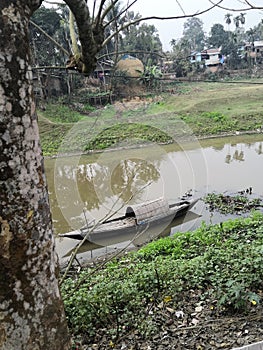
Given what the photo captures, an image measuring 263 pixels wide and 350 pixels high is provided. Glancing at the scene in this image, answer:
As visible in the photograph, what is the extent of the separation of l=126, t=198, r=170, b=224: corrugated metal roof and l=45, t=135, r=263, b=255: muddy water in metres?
0.46

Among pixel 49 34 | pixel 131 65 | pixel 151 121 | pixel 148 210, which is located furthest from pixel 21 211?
pixel 131 65

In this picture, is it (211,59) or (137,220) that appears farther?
(211,59)

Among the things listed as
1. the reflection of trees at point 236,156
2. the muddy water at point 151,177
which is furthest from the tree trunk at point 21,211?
the reflection of trees at point 236,156

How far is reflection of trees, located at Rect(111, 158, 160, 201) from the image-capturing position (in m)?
10.8

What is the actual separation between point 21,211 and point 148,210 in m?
6.27

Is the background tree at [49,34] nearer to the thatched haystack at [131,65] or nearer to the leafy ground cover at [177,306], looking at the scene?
the thatched haystack at [131,65]

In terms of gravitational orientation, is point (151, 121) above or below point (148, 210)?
above

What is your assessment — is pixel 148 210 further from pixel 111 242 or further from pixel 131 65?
pixel 131 65

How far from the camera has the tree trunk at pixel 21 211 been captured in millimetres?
1065

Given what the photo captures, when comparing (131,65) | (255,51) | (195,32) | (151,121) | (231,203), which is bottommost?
(231,203)

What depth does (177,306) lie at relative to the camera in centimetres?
325

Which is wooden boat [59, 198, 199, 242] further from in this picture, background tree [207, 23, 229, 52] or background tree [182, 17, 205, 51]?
background tree [182, 17, 205, 51]

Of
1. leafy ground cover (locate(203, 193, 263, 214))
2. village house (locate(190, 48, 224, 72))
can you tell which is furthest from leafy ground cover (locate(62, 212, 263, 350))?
village house (locate(190, 48, 224, 72))

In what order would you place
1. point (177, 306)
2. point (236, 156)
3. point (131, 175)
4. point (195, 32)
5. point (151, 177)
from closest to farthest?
1. point (177, 306)
2. point (151, 177)
3. point (131, 175)
4. point (236, 156)
5. point (195, 32)
